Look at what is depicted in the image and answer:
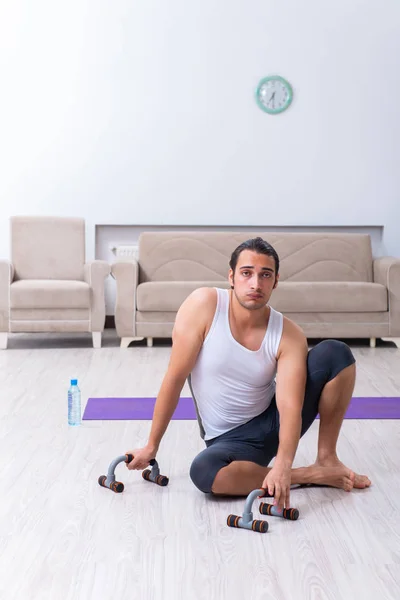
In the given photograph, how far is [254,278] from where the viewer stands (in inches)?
99.1

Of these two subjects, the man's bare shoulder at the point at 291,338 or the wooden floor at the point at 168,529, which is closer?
the wooden floor at the point at 168,529

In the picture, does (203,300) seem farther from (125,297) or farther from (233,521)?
(125,297)

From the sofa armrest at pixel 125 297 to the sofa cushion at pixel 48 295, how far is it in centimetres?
23

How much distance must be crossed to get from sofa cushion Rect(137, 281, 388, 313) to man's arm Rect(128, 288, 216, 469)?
3.24 meters

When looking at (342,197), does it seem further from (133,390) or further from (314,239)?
(133,390)

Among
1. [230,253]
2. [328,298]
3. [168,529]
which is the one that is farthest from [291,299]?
[168,529]

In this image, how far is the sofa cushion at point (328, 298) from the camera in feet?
19.3

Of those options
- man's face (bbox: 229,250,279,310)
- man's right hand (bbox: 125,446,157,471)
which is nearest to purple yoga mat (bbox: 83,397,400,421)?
man's right hand (bbox: 125,446,157,471)

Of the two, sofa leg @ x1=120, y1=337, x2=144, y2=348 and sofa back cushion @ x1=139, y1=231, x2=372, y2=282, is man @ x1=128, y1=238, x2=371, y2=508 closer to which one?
sofa leg @ x1=120, y1=337, x2=144, y2=348

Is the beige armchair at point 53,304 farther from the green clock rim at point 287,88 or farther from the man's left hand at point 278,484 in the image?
the man's left hand at point 278,484

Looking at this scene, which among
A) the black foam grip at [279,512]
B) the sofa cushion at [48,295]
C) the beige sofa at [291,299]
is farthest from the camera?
→ the beige sofa at [291,299]

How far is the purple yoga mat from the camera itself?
3.78 metres

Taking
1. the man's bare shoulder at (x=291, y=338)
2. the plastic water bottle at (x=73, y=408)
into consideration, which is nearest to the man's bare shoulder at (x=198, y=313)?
the man's bare shoulder at (x=291, y=338)

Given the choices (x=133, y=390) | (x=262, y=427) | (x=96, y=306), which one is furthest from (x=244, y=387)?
(x=96, y=306)
